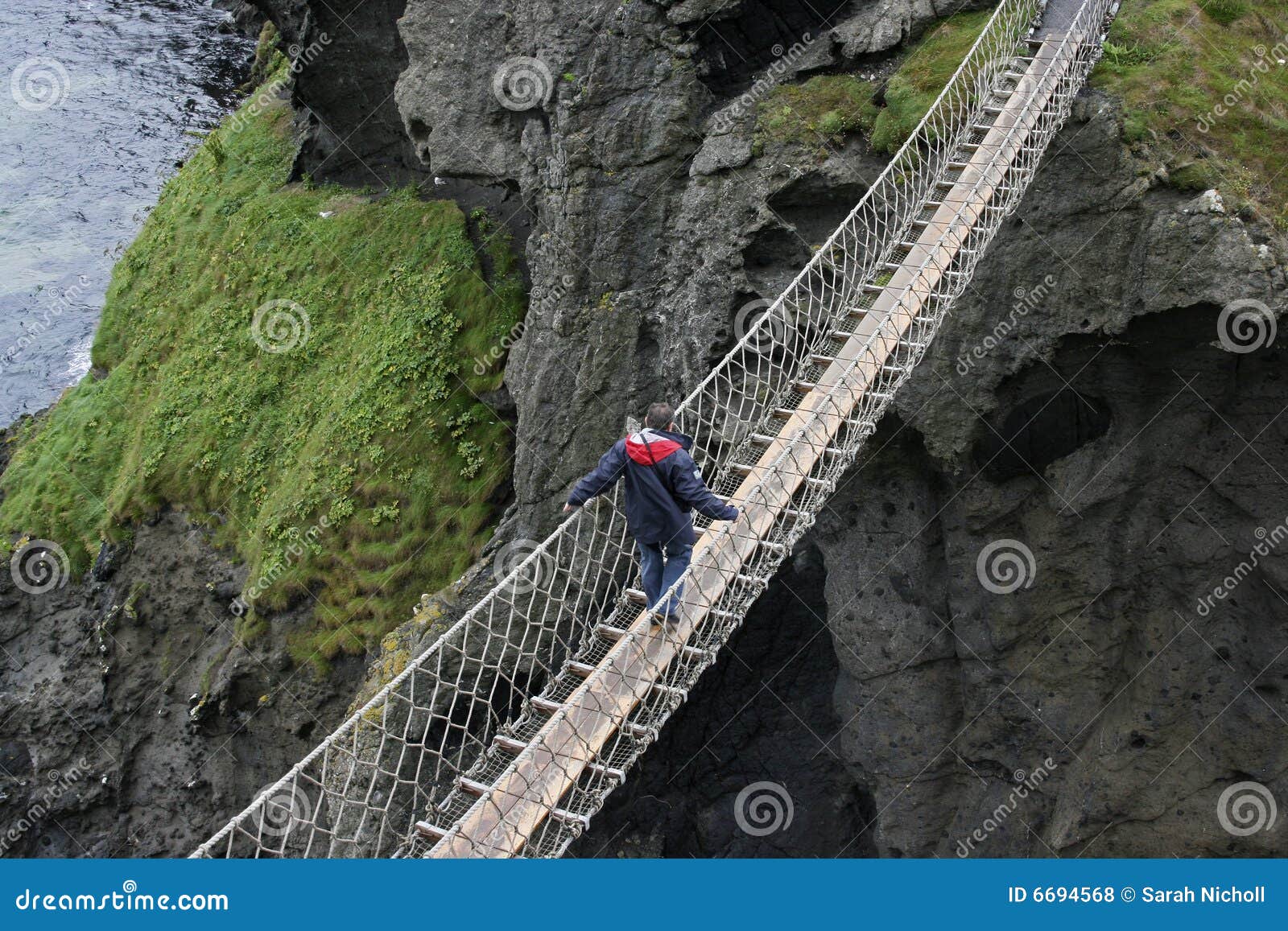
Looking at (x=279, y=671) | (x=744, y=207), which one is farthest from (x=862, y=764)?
(x=279, y=671)

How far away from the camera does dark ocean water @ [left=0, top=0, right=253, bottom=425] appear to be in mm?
24797

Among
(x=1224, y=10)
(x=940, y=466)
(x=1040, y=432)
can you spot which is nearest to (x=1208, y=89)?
(x=1224, y=10)

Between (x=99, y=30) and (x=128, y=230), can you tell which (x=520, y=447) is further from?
(x=99, y=30)

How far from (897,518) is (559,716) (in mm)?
5283

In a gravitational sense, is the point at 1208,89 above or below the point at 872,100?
above

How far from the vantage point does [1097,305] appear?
34.3 ft

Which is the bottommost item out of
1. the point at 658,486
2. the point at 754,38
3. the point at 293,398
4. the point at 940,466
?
the point at 293,398

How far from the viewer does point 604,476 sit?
7.99m

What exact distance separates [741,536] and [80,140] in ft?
84.5

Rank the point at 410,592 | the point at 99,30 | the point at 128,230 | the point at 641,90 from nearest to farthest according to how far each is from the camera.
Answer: the point at 641,90 < the point at 410,592 < the point at 128,230 < the point at 99,30

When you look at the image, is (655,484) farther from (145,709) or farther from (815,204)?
(145,709)

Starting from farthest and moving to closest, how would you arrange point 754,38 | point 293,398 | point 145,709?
point 293,398 → point 145,709 → point 754,38

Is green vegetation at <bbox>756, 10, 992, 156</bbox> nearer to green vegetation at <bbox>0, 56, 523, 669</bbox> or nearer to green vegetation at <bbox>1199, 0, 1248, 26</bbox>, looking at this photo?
green vegetation at <bbox>1199, 0, 1248, 26</bbox>

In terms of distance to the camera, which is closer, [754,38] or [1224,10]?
[1224,10]
